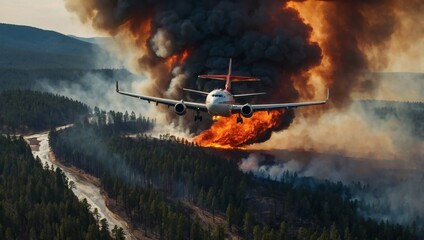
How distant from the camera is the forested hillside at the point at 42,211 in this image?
137500 millimetres

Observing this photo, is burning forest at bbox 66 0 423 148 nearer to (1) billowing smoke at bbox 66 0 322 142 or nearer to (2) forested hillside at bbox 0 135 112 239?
(1) billowing smoke at bbox 66 0 322 142

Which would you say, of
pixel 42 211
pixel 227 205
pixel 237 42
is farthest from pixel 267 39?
pixel 42 211

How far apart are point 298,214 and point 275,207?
27.0 feet

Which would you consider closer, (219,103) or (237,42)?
(219,103)

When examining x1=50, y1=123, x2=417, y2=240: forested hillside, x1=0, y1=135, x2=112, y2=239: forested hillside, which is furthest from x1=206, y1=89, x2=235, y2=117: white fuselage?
x1=0, y1=135, x2=112, y2=239: forested hillside

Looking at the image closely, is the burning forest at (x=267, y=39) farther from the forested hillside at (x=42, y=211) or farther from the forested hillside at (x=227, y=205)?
the forested hillside at (x=42, y=211)

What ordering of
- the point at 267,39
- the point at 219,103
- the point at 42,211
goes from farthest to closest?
the point at 267,39 → the point at 42,211 → the point at 219,103

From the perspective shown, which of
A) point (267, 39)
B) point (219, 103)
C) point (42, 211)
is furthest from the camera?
point (267, 39)

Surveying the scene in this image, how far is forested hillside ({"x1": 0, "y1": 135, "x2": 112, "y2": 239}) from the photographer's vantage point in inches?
5413

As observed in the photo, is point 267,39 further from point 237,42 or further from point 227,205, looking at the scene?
point 227,205

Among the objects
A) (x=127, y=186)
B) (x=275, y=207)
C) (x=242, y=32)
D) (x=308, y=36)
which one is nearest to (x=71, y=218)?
(x=127, y=186)

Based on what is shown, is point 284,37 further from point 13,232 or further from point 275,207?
point 13,232

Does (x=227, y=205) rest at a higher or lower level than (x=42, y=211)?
higher

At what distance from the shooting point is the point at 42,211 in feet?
485
